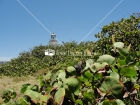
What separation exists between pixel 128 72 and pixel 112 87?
14 centimetres

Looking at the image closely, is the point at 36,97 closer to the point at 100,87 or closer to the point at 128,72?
the point at 100,87

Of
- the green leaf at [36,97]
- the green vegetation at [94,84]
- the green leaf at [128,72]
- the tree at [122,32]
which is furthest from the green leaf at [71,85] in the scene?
the tree at [122,32]

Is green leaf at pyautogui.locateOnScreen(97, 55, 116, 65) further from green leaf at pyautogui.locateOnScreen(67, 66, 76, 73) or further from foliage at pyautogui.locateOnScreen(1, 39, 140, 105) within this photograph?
green leaf at pyautogui.locateOnScreen(67, 66, 76, 73)

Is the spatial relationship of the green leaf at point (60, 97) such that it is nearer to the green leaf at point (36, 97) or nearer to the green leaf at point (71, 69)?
the green leaf at point (36, 97)

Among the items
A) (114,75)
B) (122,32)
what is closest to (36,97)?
(114,75)

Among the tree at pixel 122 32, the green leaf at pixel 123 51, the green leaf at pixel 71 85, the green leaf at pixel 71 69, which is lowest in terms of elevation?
the green leaf at pixel 71 85

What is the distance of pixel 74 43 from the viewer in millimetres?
35656

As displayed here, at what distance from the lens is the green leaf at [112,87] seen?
1024mm

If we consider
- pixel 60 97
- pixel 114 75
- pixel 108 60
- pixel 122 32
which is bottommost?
pixel 60 97

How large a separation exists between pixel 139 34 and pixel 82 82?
1054 cm

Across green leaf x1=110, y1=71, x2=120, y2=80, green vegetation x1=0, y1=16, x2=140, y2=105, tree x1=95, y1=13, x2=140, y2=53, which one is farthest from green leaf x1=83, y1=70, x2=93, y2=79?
tree x1=95, y1=13, x2=140, y2=53

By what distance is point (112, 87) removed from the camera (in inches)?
40.5

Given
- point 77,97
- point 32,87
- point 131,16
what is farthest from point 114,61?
point 131,16

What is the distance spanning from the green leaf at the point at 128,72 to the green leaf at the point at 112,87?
0.12 m
